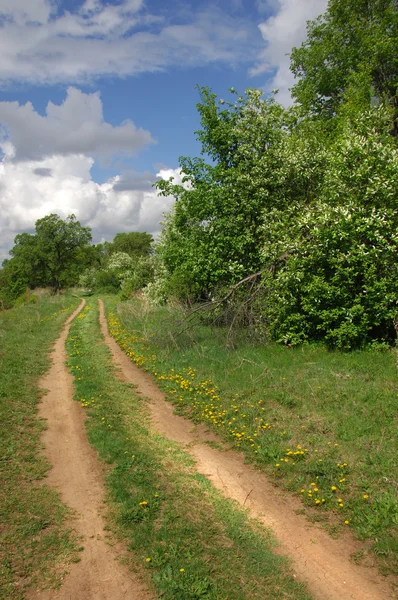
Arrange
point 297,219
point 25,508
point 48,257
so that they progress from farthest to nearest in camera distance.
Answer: point 48,257, point 297,219, point 25,508

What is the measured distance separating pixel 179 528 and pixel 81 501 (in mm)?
1482

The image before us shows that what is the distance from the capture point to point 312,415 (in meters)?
7.81

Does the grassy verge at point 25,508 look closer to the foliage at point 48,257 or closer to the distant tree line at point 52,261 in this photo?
the distant tree line at point 52,261

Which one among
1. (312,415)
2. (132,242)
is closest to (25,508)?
(312,415)

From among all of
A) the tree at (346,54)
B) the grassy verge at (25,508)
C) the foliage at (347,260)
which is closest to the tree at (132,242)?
the tree at (346,54)

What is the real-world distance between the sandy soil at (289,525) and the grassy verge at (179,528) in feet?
0.63

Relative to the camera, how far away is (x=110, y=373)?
12000mm

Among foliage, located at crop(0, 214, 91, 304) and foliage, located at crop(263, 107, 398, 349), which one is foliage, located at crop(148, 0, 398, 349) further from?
foliage, located at crop(0, 214, 91, 304)

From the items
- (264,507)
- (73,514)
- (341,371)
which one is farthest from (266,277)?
(73,514)

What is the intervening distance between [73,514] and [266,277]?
929 centimetres

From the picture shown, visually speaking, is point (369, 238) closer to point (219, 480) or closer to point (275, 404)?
point (275, 404)

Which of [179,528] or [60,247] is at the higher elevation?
[60,247]

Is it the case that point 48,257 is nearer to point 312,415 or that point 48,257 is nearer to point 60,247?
point 60,247

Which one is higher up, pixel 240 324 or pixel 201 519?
pixel 240 324
